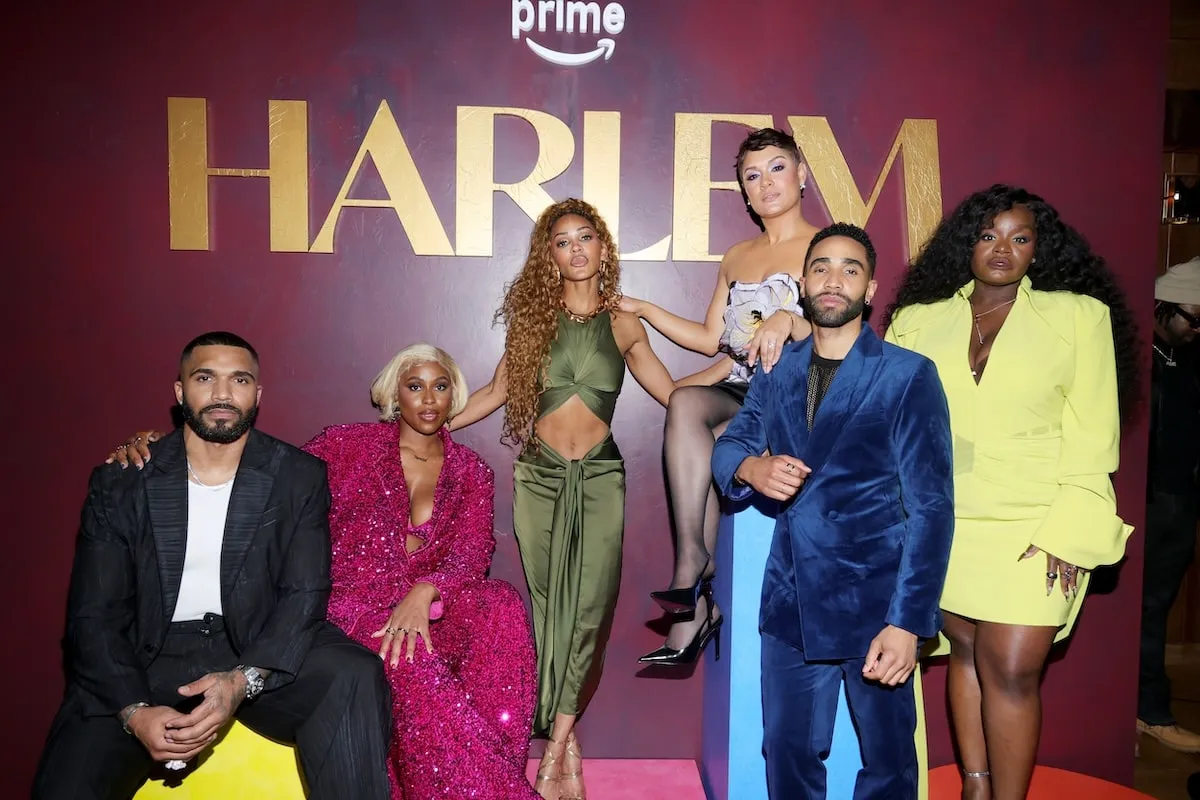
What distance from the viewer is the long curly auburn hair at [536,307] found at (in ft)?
12.6

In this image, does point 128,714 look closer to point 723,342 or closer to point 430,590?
point 430,590

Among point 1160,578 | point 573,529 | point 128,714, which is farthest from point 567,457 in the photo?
point 1160,578

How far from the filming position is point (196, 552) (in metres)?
3.06

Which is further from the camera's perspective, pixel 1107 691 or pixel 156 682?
pixel 1107 691

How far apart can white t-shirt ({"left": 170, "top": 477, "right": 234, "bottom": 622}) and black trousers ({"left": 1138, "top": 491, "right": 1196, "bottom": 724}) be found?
4489mm

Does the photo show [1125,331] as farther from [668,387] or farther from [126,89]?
[126,89]

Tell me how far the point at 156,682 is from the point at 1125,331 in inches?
150

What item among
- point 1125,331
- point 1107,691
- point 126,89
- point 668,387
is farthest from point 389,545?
point 1107,691

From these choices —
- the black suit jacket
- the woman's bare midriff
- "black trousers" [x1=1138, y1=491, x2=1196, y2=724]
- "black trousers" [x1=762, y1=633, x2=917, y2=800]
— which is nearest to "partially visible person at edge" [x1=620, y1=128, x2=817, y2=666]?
the woman's bare midriff

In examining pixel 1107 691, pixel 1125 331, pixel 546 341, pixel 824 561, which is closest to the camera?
pixel 824 561

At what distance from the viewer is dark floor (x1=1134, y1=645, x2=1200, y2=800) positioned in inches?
162

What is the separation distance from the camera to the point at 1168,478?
4594 mm

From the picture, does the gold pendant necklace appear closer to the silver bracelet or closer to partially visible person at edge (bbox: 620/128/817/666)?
partially visible person at edge (bbox: 620/128/817/666)

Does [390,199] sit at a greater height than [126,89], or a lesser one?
lesser
